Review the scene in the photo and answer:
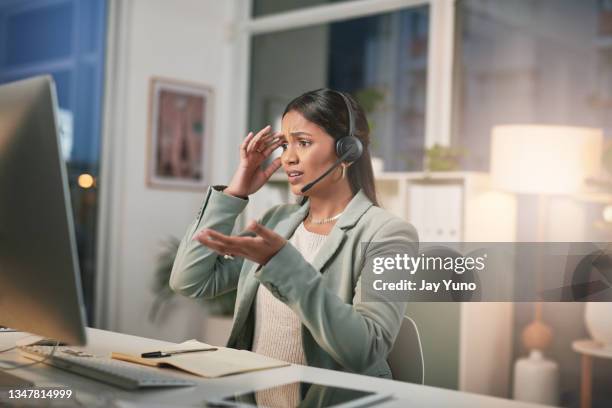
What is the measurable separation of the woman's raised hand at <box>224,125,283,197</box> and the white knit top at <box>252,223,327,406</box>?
17 centimetres

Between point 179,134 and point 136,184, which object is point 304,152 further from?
point 179,134

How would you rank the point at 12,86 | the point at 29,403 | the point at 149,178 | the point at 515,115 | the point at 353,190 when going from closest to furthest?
the point at 29,403 < the point at 12,86 < the point at 353,190 < the point at 515,115 < the point at 149,178

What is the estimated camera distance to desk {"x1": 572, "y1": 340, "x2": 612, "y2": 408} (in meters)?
2.92

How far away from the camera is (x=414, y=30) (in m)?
3.90

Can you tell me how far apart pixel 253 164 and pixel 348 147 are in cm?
22

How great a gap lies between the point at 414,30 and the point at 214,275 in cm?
256

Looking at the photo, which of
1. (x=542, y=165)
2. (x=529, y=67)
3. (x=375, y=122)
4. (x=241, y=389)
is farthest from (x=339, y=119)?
(x=375, y=122)

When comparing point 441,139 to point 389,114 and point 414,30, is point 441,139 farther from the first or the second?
point 414,30

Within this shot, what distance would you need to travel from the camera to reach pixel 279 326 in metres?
1.55

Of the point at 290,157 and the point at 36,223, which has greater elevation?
the point at 290,157

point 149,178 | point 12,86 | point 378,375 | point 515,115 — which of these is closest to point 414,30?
point 515,115

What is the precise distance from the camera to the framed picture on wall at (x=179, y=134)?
4.29 m

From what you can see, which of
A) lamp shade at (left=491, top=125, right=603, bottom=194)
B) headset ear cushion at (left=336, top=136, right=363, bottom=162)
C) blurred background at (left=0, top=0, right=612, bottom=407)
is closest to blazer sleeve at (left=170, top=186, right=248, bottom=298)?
headset ear cushion at (left=336, top=136, right=363, bottom=162)

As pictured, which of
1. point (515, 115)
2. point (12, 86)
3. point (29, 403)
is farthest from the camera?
point (515, 115)
